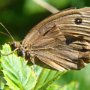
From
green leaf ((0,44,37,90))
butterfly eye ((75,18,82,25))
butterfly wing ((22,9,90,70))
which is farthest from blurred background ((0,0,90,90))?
green leaf ((0,44,37,90))

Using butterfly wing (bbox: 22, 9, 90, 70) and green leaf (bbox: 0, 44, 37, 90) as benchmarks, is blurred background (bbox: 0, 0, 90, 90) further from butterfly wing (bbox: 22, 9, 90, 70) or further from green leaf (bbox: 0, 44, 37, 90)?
green leaf (bbox: 0, 44, 37, 90)

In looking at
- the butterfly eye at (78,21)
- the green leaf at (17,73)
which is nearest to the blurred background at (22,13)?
the butterfly eye at (78,21)

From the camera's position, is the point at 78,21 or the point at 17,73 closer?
the point at 17,73

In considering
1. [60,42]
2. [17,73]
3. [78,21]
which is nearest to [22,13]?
[60,42]

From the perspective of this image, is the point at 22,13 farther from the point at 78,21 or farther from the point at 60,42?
the point at 78,21

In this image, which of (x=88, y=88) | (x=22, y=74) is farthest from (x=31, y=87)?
(x=88, y=88)

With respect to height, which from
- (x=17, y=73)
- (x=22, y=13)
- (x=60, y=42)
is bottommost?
(x=17, y=73)
